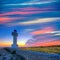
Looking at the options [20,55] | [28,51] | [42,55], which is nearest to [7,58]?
[20,55]

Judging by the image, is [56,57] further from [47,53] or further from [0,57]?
[0,57]

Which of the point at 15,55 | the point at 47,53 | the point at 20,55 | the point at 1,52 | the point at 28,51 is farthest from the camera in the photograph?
the point at 1,52

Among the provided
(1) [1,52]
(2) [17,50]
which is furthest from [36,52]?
(1) [1,52]

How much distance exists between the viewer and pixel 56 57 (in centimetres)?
1844

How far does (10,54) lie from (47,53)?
12.0 meters

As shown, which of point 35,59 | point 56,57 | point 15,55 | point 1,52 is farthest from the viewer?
point 1,52

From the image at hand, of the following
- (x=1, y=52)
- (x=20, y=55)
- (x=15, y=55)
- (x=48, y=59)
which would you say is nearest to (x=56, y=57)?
(x=48, y=59)

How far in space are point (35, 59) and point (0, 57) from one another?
10361mm

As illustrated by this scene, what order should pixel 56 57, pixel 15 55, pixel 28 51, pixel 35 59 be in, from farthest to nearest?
pixel 15 55 → pixel 28 51 → pixel 35 59 → pixel 56 57

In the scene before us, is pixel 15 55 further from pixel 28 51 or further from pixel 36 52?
pixel 36 52

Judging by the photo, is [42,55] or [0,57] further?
[0,57]

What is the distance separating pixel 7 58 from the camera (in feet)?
100

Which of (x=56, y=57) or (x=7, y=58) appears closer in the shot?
(x=56, y=57)

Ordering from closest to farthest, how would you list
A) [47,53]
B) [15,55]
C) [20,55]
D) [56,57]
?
[56,57], [47,53], [20,55], [15,55]
